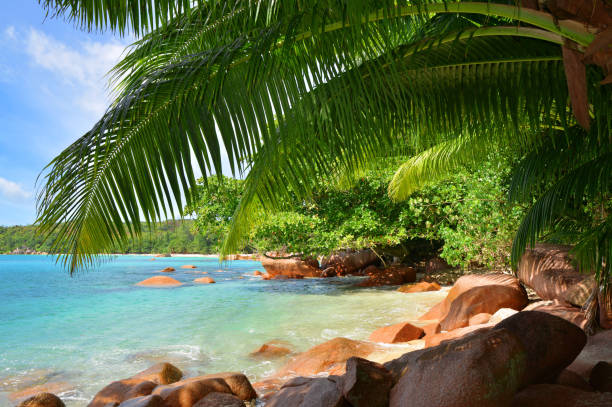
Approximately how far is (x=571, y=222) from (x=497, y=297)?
171cm

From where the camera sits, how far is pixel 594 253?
386 centimetres

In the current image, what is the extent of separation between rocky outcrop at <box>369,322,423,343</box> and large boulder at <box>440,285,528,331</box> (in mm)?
618

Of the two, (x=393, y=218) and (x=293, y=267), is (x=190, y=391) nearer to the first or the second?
(x=393, y=218)

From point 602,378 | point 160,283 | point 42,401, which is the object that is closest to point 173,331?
point 42,401

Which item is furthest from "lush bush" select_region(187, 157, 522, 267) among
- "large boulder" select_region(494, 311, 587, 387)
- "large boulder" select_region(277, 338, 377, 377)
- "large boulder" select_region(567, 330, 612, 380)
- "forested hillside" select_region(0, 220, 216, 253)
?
"large boulder" select_region(494, 311, 587, 387)

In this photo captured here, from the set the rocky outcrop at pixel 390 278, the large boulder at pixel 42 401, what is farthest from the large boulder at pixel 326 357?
the rocky outcrop at pixel 390 278

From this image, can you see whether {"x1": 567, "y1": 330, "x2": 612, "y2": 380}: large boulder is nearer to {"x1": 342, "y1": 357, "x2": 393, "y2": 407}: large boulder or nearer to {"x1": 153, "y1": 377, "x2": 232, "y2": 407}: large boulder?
{"x1": 342, "y1": 357, "x2": 393, "y2": 407}: large boulder

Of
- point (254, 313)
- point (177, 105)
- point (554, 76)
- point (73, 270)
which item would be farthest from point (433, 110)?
point (254, 313)

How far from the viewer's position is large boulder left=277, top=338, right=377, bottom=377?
566 cm

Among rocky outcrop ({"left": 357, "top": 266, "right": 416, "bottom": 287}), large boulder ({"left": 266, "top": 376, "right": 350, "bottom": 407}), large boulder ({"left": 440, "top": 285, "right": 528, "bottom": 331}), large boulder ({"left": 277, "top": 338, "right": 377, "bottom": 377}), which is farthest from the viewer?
rocky outcrop ({"left": 357, "top": 266, "right": 416, "bottom": 287})

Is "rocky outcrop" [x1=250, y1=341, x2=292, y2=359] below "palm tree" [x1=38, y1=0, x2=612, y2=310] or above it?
below

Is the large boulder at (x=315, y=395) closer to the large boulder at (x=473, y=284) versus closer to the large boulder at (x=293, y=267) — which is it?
the large boulder at (x=473, y=284)

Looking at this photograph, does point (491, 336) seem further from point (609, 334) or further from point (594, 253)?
point (609, 334)

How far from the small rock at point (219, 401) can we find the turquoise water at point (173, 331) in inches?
71.5
